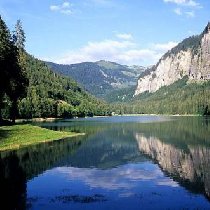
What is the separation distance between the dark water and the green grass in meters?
4.09

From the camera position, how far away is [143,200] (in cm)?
4253

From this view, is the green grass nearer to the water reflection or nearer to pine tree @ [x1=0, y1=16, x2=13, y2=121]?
pine tree @ [x1=0, y1=16, x2=13, y2=121]

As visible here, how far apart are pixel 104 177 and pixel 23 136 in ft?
153

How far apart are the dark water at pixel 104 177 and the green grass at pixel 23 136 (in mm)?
4095

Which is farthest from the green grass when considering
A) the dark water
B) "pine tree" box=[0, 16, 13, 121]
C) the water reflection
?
the water reflection

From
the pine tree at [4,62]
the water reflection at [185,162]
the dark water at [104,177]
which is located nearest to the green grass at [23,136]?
the dark water at [104,177]

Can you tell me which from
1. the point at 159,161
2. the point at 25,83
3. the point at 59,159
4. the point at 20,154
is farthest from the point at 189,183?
the point at 25,83

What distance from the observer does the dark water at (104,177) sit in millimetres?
41688

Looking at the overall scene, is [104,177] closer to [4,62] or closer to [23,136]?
[23,136]

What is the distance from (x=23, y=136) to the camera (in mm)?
99750

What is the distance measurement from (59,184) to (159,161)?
25.3 meters

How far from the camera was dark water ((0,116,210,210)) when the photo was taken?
41.7m

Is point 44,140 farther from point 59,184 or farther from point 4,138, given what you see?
point 59,184

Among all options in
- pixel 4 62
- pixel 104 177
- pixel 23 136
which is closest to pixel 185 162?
pixel 104 177
